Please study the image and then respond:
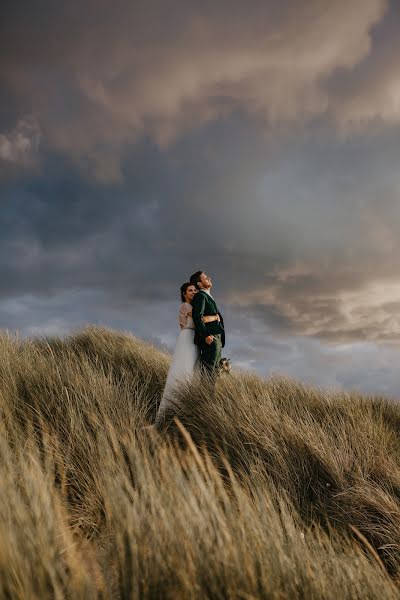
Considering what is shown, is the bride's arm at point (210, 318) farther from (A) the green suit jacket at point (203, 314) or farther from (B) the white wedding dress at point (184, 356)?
(B) the white wedding dress at point (184, 356)

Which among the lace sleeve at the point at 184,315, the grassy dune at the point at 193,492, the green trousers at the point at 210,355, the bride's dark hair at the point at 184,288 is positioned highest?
the bride's dark hair at the point at 184,288

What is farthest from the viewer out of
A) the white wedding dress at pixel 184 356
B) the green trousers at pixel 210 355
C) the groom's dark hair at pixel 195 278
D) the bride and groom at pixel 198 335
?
the groom's dark hair at pixel 195 278

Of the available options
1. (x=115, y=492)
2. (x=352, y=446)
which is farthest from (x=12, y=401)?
(x=352, y=446)

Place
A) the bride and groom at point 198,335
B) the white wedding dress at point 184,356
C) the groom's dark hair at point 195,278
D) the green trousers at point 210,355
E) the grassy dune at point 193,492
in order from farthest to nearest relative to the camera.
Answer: the groom's dark hair at point 195,278 → the green trousers at point 210,355 → the bride and groom at point 198,335 → the white wedding dress at point 184,356 → the grassy dune at point 193,492

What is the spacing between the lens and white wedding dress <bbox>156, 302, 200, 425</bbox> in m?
7.05

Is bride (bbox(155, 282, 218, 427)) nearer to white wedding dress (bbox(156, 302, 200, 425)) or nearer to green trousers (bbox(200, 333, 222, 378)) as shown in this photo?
white wedding dress (bbox(156, 302, 200, 425))

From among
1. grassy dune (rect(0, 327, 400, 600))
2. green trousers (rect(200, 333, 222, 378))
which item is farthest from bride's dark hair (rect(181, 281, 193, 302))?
grassy dune (rect(0, 327, 400, 600))

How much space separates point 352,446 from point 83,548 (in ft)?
10.8

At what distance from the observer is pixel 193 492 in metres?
2.47

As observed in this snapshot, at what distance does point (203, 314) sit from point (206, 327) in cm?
24

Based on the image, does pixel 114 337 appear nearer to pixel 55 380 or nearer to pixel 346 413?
pixel 55 380

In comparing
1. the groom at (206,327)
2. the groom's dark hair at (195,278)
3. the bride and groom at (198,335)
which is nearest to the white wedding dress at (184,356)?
the bride and groom at (198,335)

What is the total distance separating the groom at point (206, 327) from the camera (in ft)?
23.9

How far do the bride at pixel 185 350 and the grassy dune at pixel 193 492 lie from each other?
536mm
